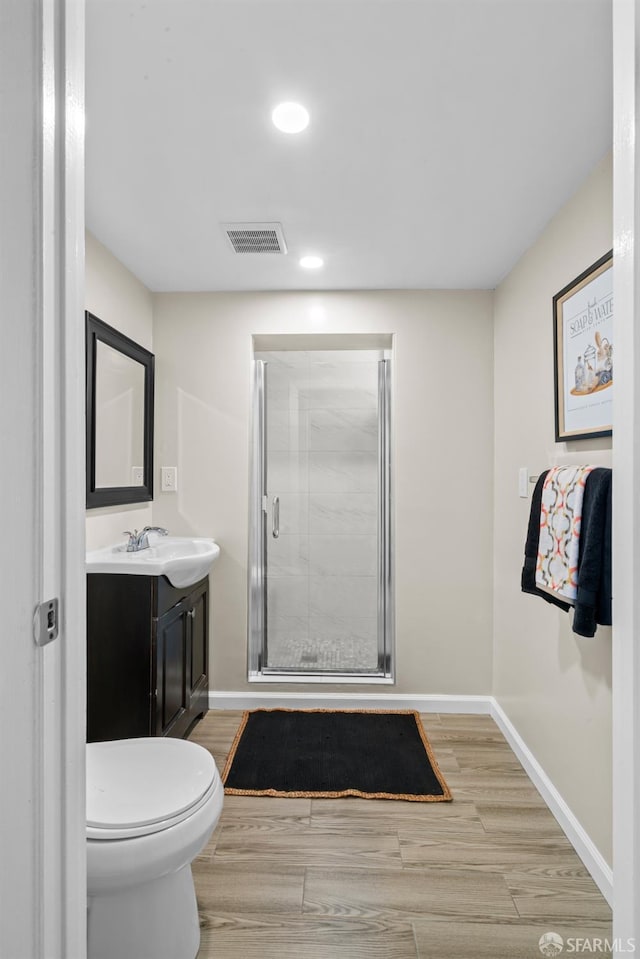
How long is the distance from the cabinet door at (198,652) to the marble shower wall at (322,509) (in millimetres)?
386

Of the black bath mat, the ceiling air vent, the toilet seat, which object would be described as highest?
the ceiling air vent

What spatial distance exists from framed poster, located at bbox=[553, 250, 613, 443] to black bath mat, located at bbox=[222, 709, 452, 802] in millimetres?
1586

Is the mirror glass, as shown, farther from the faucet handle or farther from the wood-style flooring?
the wood-style flooring

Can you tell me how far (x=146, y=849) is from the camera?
4.12ft

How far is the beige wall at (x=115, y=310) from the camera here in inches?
94.7

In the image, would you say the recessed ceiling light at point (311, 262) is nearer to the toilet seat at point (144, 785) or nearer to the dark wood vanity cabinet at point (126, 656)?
the dark wood vanity cabinet at point (126, 656)

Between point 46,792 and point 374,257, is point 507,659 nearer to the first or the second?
point 374,257

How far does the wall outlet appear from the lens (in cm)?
310

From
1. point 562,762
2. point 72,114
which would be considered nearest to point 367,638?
point 562,762

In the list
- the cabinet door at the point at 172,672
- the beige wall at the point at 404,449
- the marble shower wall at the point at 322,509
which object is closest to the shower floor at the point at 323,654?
the marble shower wall at the point at 322,509

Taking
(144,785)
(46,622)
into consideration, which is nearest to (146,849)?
(144,785)

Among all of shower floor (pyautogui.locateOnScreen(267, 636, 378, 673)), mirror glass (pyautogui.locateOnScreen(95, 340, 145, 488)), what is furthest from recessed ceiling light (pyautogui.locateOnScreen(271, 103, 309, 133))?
shower floor (pyautogui.locateOnScreen(267, 636, 378, 673))

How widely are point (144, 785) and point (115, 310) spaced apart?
82.1 inches

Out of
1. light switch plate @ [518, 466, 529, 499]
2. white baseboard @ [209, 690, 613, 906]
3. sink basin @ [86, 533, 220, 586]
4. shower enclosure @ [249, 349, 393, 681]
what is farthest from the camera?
shower enclosure @ [249, 349, 393, 681]
